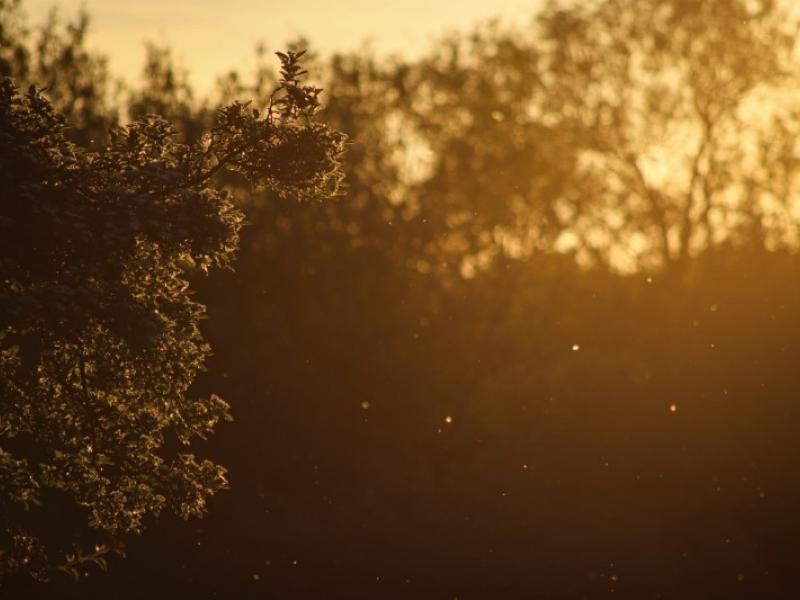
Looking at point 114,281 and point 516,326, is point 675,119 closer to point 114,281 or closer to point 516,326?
point 516,326

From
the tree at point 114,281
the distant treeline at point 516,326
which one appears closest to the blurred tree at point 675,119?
the distant treeline at point 516,326

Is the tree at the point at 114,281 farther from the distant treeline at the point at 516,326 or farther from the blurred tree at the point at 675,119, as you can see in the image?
the blurred tree at the point at 675,119

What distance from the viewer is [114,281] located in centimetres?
1698

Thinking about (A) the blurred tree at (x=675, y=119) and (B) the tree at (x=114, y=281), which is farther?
(A) the blurred tree at (x=675, y=119)

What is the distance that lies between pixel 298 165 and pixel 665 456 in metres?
28.9

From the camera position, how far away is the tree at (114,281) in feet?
53.4

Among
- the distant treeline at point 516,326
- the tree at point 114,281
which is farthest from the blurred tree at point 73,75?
the tree at point 114,281

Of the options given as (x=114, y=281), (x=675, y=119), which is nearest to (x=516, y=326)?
(x=675, y=119)

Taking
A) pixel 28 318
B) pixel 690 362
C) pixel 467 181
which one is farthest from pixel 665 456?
pixel 28 318

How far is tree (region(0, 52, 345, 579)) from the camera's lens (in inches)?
641

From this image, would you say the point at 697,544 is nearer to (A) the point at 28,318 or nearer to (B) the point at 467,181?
(B) the point at 467,181

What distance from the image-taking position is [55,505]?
112ft

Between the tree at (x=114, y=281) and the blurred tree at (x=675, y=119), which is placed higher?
the blurred tree at (x=675, y=119)

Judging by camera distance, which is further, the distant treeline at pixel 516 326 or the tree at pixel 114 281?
the distant treeline at pixel 516 326
